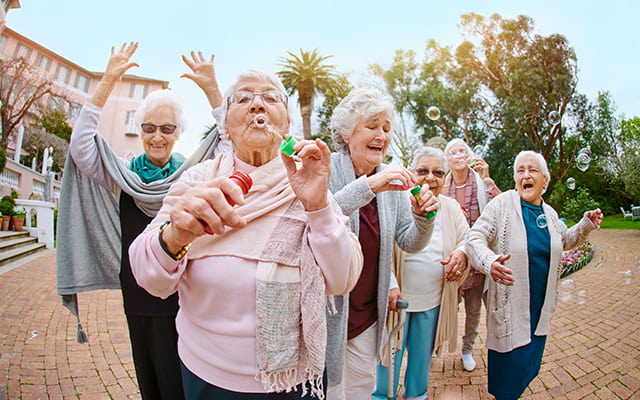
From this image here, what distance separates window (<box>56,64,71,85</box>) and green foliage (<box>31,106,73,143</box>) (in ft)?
20.7

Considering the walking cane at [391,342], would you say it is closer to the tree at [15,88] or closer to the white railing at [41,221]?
the white railing at [41,221]

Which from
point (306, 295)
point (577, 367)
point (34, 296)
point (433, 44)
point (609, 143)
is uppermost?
point (433, 44)

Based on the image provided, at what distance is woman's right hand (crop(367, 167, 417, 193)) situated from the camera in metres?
1.74

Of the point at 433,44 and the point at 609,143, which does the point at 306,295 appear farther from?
the point at 433,44

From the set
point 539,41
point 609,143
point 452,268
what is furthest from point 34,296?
point 539,41

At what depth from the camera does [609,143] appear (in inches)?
597

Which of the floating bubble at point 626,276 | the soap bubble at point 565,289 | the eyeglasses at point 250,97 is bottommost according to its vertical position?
the floating bubble at point 626,276

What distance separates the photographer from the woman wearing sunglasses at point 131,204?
2.07 metres

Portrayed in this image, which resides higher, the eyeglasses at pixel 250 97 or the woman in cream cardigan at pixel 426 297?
the eyeglasses at pixel 250 97

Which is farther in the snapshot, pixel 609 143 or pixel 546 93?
pixel 546 93

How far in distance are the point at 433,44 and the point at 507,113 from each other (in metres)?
9.07

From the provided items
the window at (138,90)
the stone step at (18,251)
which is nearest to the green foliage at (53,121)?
the window at (138,90)

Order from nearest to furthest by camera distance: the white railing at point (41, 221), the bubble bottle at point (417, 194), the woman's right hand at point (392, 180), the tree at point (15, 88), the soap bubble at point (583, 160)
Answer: the woman's right hand at point (392, 180)
the bubble bottle at point (417, 194)
the soap bubble at point (583, 160)
the white railing at point (41, 221)
the tree at point (15, 88)

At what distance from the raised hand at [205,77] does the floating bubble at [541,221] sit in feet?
8.37
